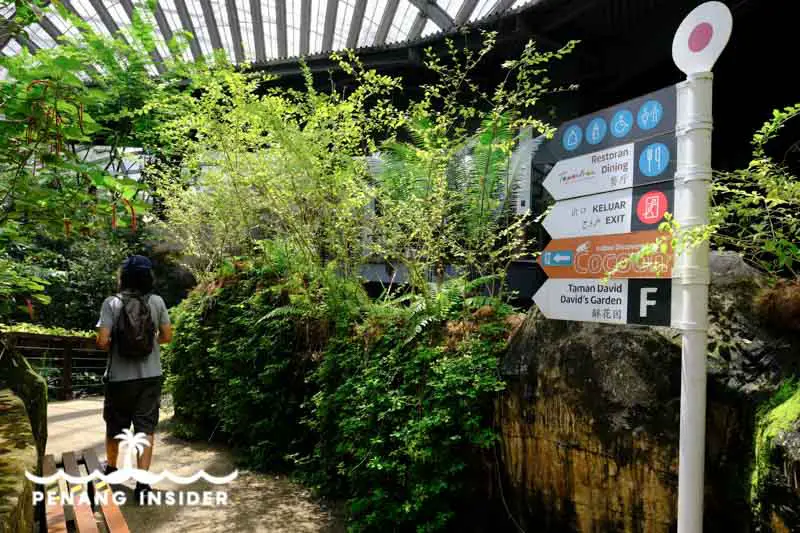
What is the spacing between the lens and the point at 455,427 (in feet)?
11.1

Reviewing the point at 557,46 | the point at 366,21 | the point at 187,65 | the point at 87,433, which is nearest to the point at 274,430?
the point at 87,433

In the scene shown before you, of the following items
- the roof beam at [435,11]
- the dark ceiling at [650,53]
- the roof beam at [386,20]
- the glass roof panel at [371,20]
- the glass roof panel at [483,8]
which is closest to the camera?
the dark ceiling at [650,53]

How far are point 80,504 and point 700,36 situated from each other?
4.18m

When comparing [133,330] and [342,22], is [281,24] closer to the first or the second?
[342,22]

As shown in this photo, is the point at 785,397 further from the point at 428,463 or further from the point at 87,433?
the point at 87,433

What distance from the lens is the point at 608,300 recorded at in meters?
2.65

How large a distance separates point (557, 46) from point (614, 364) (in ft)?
21.0

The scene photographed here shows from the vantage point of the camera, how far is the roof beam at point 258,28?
15992 millimetres

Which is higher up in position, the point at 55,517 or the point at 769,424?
the point at 769,424

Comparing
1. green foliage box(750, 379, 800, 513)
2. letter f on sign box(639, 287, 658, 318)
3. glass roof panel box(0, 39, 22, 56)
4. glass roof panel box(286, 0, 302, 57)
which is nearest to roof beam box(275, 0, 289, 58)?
glass roof panel box(286, 0, 302, 57)

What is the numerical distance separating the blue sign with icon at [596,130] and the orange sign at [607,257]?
1.69ft

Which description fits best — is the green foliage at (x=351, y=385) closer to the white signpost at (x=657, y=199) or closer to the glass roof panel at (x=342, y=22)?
the white signpost at (x=657, y=199)

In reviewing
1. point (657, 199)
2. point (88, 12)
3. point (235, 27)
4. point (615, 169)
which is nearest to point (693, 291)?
point (657, 199)

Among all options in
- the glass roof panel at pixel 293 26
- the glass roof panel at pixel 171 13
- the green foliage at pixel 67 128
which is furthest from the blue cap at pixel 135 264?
the glass roof panel at pixel 171 13
